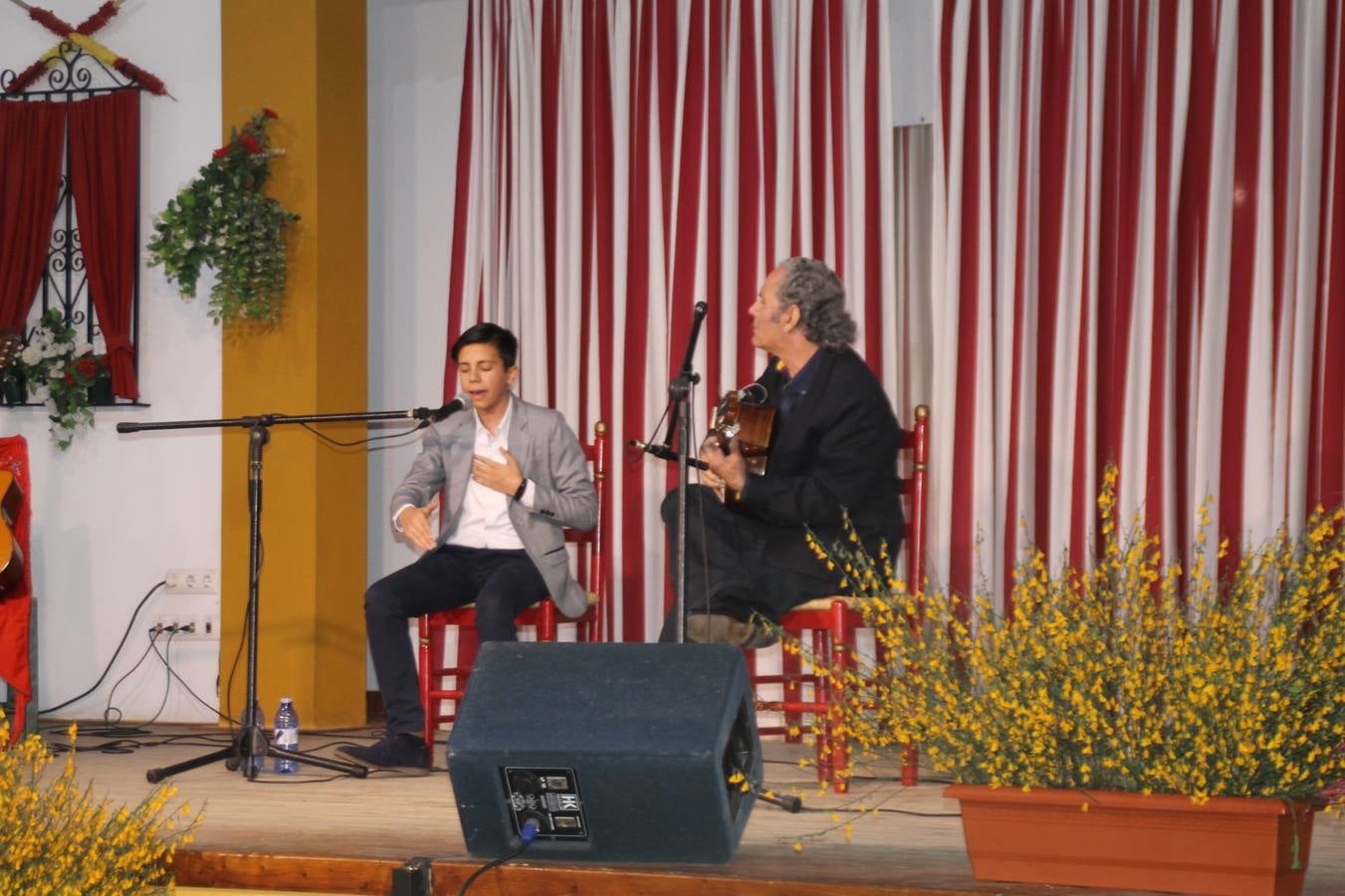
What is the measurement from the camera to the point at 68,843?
7.61 feet

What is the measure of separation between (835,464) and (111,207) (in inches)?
108

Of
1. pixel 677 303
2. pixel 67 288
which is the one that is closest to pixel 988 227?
pixel 677 303

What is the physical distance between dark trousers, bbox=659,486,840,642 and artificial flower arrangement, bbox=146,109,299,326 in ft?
5.40

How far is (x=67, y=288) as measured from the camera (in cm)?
516

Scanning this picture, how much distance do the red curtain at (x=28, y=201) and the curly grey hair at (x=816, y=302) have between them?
267cm

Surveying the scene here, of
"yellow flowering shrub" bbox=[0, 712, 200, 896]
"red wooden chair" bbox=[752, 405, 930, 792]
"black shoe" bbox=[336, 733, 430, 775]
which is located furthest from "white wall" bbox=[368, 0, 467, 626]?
"yellow flowering shrub" bbox=[0, 712, 200, 896]

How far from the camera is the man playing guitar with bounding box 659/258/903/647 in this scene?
11.9ft

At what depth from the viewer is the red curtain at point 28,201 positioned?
512 cm

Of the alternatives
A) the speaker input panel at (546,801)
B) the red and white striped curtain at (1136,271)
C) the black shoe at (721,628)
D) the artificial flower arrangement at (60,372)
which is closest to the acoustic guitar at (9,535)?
the artificial flower arrangement at (60,372)

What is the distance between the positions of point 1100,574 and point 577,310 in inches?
108

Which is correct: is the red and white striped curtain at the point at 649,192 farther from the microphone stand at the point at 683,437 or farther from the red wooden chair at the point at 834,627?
the microphone stand at the point at 683,437

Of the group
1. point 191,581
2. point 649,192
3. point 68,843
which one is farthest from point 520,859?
point 191,581

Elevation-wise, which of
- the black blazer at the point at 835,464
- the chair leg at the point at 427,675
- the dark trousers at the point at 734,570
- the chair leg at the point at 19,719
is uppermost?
the black blazer at the point at 835,464

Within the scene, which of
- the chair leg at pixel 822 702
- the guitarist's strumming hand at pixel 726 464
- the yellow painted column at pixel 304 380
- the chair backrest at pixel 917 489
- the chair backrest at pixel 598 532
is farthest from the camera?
the yellow painted column at pixel 304 380
